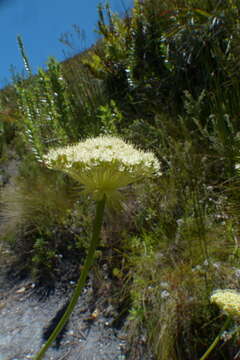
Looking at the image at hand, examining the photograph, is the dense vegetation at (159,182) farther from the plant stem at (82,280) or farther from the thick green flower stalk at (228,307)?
the plant stem at (82,280)

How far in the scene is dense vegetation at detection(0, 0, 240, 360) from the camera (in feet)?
5.92

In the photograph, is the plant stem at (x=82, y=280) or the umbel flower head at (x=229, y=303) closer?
the plant stem at (x=82, y=280)

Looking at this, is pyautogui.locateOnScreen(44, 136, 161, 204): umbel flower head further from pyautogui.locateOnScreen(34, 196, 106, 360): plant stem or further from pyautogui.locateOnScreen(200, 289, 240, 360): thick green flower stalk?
pyautogui.locateOnScreen(200, 289, 240, 360): thick green flower stalk

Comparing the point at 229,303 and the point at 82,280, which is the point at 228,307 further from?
the point at 82,280

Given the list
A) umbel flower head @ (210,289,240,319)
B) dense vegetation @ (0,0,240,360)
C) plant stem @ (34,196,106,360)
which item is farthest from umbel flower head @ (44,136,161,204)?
dense vegetation @ (0,0,240,360)

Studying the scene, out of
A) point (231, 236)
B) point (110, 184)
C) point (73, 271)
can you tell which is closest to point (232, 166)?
point (231, 236)

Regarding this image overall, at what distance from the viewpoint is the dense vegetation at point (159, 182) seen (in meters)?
1.81

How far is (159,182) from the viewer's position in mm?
2795

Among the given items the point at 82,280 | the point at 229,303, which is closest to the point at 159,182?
the point at 229,303

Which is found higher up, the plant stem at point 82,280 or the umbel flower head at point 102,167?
the umbel flower head at point 102,167

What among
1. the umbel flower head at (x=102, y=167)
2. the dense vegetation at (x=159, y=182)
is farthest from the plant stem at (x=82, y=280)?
the dense vegetation at (x=159, y=182)

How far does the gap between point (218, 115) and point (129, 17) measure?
259 centimetres

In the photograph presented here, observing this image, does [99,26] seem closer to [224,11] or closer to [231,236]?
[224,11]

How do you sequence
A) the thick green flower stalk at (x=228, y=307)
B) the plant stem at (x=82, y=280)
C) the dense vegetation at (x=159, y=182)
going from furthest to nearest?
the dense vegetation at (x=159, y=182) < the thick green flower stalk at (x=228, y=307) < the plant stem at (x=82, y=280)
